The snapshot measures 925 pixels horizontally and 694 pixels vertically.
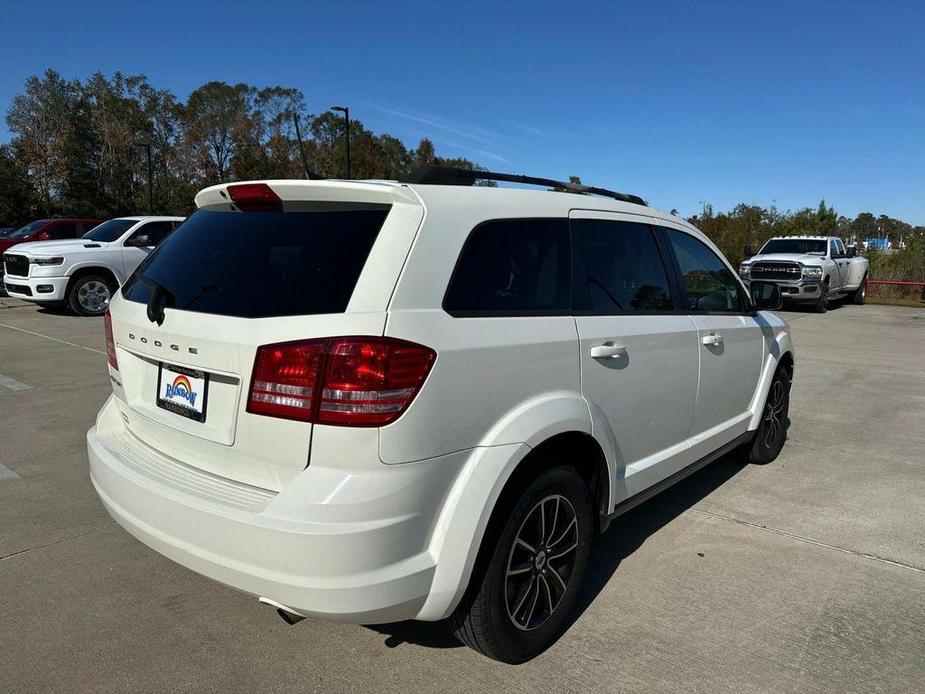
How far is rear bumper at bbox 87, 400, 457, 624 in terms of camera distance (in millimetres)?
2004

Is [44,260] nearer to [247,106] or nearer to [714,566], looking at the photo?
[714,566]

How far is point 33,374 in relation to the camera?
7.48m

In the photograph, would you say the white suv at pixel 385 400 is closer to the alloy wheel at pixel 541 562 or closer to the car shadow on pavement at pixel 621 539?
the alloy wheel at pixel 541 562

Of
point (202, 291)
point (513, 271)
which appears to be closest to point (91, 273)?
point (202, 291)

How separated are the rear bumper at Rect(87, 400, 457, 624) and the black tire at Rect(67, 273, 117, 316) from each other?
11982 mm

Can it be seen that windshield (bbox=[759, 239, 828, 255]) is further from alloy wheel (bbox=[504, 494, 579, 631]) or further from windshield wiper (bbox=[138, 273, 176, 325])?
windshield wiper (bbox=[138, 273, 176, 325])

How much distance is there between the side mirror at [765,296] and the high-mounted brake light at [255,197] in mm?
3422

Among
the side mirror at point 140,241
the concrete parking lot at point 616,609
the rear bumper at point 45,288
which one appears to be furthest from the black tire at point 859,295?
the rear bumper at point 45,288

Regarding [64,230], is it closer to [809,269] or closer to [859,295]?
[809,269]

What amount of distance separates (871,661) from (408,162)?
77844mm

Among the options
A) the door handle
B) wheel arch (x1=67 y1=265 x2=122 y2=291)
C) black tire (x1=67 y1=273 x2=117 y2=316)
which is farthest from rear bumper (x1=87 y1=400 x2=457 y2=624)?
wheel arch (x1=67 y1=265 x2=122 y2=291)

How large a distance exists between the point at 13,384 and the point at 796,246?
18.5 meters

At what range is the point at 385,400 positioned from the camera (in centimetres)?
205

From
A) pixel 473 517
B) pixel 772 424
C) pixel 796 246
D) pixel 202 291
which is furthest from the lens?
pixel 796 246
